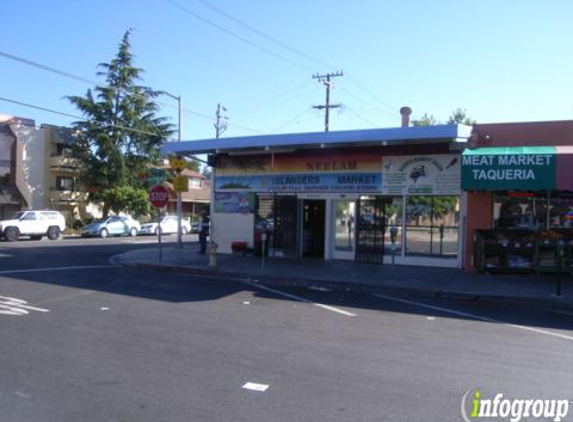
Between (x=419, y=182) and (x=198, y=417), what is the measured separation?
13.3 meters

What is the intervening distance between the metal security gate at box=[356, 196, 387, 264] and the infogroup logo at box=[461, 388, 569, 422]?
12.2 meters

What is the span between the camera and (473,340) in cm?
809

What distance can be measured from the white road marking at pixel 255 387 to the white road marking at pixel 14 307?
5.33 meters

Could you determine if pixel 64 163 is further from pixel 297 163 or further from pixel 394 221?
pixel 394 221

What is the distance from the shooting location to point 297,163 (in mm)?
19328

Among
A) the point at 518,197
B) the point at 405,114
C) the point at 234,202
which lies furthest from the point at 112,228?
the point at 518,197

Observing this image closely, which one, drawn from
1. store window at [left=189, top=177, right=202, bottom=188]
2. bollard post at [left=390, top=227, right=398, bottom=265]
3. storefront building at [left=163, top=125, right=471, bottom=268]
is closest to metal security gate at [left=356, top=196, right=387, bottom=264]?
storefront building at [left=163, top=125, right=471, bottom=268]

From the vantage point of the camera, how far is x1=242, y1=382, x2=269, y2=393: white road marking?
5656mm

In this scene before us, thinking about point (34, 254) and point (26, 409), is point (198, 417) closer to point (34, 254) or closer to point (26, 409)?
point (26, 409)

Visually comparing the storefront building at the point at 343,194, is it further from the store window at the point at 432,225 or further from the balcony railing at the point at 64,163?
the balcony railing at the point at 64,163

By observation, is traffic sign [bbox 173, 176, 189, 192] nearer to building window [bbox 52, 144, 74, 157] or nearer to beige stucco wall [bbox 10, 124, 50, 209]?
beige stucco wall [bbox 10, 124, 50, 209]

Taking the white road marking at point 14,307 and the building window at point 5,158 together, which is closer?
the white road marking at point 14,307

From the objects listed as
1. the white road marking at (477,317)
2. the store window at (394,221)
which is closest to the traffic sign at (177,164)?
the store window at (394,221)

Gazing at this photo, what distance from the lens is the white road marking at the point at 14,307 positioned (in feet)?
30.9
